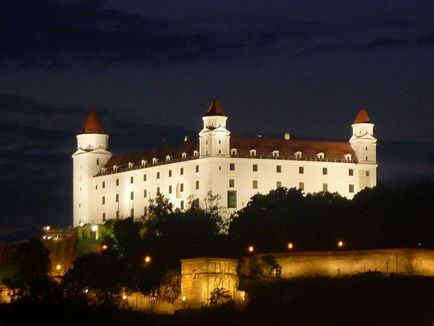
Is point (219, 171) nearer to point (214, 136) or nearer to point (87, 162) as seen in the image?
point (214, 136)

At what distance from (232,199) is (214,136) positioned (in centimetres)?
459

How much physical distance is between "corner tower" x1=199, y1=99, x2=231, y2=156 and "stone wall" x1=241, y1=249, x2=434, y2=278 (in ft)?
88.5

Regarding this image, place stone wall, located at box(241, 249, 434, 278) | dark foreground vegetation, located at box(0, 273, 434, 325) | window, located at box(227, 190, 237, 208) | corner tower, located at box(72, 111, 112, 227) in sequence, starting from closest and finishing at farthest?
dark foreground vegetation, located at box(0, 273, 434, 325), stone wall, located at box(241, 249, 434, 278), window, located at box(227, 190, 237, 208), corner tower, located at box(72, 111, 112, 227)

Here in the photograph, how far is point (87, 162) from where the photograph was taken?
151 m

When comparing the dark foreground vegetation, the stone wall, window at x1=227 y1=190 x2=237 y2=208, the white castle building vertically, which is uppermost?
the white castle building

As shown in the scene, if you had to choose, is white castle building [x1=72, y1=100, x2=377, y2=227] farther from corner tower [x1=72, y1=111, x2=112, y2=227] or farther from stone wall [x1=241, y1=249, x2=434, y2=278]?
stone wall [x1=241, y1=249, x2=434, y2=278]

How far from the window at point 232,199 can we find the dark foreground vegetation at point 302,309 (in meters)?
27.4

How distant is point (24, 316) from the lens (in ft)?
366

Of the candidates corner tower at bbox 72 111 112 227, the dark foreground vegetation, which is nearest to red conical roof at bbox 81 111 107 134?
corner tower at bbox 72 111 112 227

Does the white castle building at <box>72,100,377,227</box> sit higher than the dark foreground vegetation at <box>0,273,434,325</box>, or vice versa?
the white castle building at <box>72,100,377,227</box>

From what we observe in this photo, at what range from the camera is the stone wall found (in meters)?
110

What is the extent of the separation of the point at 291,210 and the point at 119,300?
1897cm

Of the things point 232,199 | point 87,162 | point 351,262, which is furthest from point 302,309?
point 87,162

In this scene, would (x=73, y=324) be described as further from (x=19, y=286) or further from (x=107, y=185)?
(x=107, y=185)
